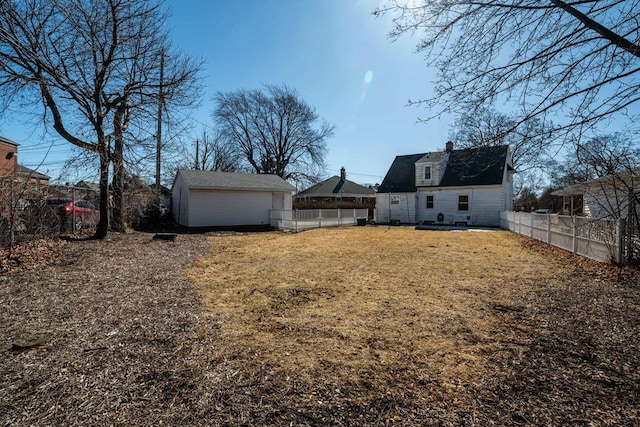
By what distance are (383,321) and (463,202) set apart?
800 inches

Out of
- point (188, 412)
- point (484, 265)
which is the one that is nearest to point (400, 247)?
point (484, 265)

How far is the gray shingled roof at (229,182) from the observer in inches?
708

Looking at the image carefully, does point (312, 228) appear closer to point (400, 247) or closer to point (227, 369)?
point (400, 247)

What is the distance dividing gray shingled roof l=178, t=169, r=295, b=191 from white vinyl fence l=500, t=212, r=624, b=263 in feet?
46.4

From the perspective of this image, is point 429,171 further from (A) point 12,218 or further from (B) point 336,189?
(A) point 12,218

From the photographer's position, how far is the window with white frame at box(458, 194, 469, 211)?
2200 cm

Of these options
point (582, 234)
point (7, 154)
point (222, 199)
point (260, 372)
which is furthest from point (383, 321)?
point (7, 154)

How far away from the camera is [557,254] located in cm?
957

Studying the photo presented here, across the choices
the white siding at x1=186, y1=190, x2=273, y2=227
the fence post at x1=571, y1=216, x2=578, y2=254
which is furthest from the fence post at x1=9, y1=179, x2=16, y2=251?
the fence post at x1=571, y1=216, x2=578, y2=254

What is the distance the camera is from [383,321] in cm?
414

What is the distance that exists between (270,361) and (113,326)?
222 centimetres

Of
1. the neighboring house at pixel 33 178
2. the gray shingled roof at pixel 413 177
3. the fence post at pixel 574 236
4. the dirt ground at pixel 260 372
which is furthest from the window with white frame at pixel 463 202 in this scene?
the neighboring house at pixel 33 178

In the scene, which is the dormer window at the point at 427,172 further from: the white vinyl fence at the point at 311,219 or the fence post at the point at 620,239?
the fence post at the point at 620,239

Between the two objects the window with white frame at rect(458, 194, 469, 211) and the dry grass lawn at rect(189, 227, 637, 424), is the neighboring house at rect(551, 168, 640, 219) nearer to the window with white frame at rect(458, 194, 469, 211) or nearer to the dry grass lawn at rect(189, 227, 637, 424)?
the dry grass lawn at rect(189, 227, 637, 424)
